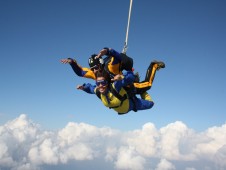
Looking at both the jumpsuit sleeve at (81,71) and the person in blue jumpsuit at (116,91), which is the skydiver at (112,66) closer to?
the jumpsuit sleeve at (81,71)

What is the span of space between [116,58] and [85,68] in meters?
1.32

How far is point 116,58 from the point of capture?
6672mm

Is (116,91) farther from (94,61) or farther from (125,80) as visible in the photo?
(94,61)

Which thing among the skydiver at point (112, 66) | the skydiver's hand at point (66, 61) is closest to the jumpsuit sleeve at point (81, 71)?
A: the skydiver at point (112, 66)

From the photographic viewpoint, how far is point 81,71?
7.51m

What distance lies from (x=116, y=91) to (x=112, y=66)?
0.69m

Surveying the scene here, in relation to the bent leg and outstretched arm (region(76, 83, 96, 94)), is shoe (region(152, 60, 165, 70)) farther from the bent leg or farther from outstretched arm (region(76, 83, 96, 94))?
outstretched arm (region(76, 83, 96, 94))

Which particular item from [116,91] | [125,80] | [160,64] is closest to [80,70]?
[116,91]

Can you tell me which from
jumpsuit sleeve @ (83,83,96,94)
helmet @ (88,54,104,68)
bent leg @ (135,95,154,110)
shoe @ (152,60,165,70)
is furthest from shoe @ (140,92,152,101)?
helmet @ (88,54,104,68)

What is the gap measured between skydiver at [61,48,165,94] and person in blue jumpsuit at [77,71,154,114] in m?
0.24

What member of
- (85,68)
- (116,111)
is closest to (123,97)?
(116,111)

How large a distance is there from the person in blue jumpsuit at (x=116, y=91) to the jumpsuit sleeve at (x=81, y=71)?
468 millimetres

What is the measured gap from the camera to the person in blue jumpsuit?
639 centimetres

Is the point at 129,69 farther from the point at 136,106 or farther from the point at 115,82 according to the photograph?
the point at 136,106
